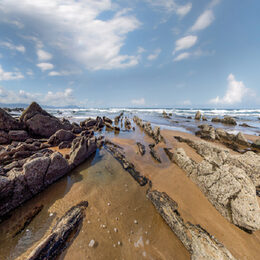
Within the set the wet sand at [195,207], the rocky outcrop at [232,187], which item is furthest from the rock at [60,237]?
the rocky outcrop at [232,187]

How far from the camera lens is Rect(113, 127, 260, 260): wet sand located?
10.7ft

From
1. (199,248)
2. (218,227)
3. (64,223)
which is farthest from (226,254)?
(64,223)

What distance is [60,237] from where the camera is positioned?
316 centimetres

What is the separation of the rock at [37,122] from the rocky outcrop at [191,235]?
13.6 m

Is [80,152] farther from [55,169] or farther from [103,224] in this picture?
[103,224]

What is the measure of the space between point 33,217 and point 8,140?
10009 mm

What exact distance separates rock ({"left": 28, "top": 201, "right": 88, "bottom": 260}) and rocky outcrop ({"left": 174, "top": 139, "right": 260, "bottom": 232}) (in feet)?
19.1

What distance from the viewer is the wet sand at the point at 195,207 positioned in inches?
129

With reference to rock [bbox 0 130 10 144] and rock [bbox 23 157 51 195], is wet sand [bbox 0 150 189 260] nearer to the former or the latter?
rock [bbox 23 157 51 195]

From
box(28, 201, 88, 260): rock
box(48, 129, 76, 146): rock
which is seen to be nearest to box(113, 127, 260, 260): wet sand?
box(28, 201, 88, 260): rock

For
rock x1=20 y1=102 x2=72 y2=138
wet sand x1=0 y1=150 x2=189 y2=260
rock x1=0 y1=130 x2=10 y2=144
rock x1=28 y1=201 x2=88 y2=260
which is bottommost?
wet sand x1=0 y1=150 x2=189 y2=260

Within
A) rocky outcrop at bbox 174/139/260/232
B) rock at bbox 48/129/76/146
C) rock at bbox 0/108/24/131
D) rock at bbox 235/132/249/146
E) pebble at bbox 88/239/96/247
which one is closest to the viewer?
pebble at bbox 88/239/96/247

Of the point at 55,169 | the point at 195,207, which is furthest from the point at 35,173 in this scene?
the point at 195,207

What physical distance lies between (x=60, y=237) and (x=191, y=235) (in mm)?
4166
